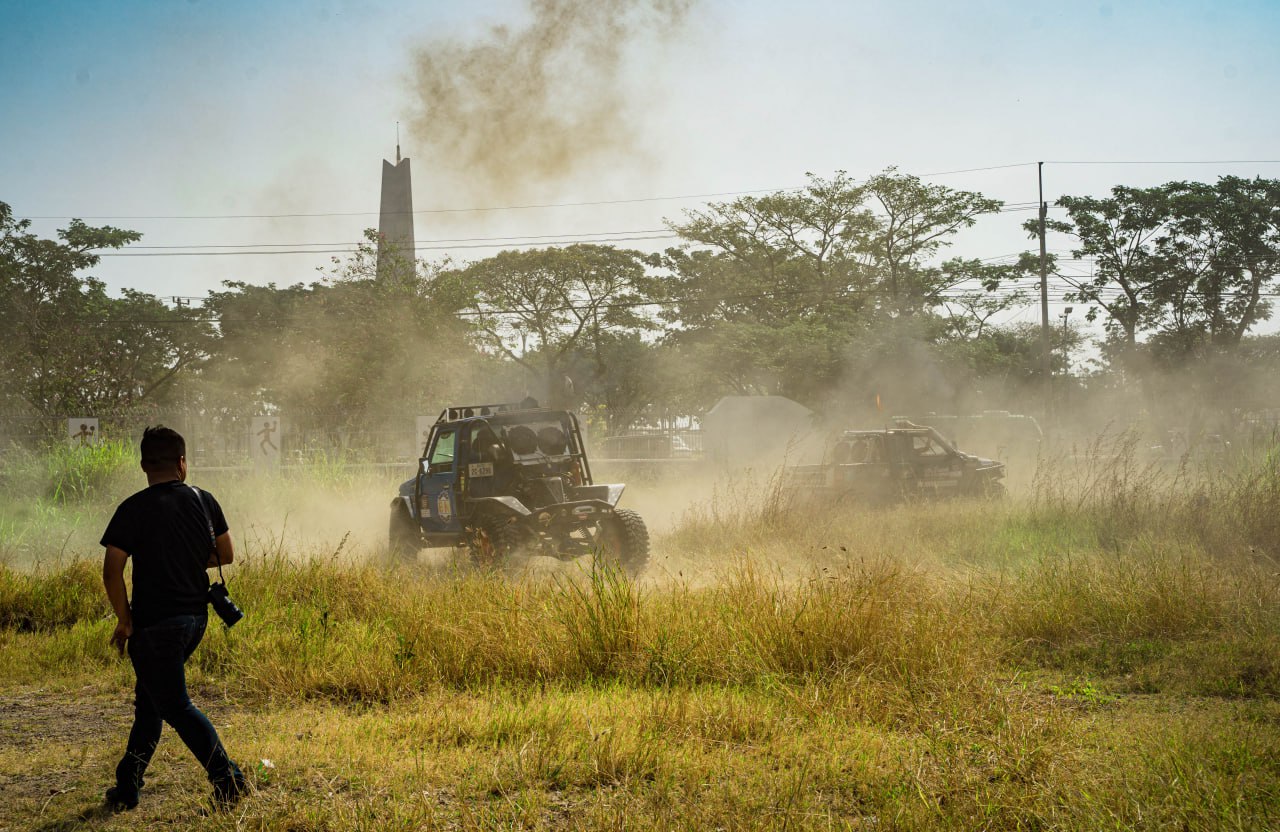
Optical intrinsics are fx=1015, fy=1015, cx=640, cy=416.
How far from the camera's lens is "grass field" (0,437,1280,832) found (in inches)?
166

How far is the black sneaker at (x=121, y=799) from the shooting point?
445 centimetres

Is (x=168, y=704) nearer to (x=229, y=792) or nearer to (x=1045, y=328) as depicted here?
(x=229, y=792)

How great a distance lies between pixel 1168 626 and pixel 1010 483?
50.7 ft

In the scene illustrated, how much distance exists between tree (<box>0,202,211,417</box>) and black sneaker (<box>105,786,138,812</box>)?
25.8 m

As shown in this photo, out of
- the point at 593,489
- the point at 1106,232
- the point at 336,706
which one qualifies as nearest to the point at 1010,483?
the point at 593,489

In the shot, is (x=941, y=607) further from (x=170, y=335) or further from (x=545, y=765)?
(x=170, y=335)

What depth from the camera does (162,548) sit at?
429 cm

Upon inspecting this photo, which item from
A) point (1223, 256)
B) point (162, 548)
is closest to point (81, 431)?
point (162, 548)

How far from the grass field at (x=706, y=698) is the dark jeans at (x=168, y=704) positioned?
203 mm

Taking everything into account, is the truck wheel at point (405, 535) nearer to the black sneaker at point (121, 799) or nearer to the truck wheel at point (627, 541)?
the truck wheel at point (627, 541)

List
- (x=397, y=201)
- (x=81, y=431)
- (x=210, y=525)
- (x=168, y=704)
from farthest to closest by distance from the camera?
(x=397, y=201) < (x=81, y=431) < (x=210, y=525) < (x=168, y=704)

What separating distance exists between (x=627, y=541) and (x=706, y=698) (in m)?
5.37

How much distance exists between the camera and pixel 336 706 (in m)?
6.19

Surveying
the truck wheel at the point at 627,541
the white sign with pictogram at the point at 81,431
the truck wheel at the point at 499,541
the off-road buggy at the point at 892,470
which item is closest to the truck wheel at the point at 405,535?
the truck wheel at the point at 499,541
